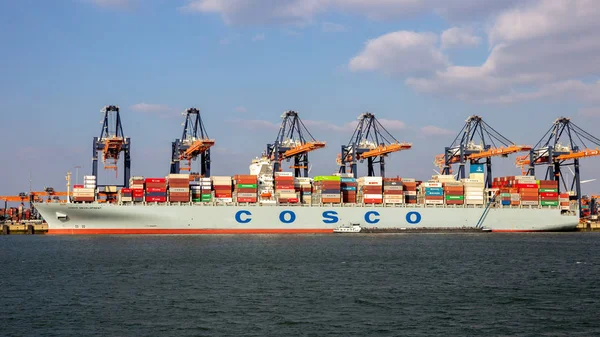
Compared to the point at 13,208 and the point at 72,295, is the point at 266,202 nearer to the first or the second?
the point at 72,295

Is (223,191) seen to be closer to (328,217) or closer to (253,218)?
(253,218)

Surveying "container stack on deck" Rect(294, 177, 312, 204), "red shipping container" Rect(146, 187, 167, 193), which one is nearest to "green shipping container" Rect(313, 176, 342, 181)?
"container stack on deck" Rect(294, 177, 312, 204)

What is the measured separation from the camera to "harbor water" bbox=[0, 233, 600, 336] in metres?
25.2

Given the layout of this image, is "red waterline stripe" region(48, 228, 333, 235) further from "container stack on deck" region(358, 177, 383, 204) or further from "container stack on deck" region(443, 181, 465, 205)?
"container stack on deck" region(443, 181, 465, 205)

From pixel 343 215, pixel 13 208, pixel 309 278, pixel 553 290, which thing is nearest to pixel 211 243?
pixel 343 215

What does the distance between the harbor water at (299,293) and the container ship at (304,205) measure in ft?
70.8

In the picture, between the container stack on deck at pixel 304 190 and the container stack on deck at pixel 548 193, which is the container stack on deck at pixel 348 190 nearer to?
the container stack on deck at pixel 304 190

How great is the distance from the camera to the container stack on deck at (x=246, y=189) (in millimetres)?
80625

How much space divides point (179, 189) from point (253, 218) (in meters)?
9.94

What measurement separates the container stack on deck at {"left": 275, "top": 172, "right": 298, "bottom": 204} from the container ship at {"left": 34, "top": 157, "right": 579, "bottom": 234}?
13cm

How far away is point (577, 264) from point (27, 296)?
37.2m

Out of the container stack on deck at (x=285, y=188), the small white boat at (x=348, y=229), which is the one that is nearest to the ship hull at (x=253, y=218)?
the container stack on deck at (x=285, y=188)

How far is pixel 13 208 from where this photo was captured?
150 metres

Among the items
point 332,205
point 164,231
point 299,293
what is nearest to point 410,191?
point 332,205
